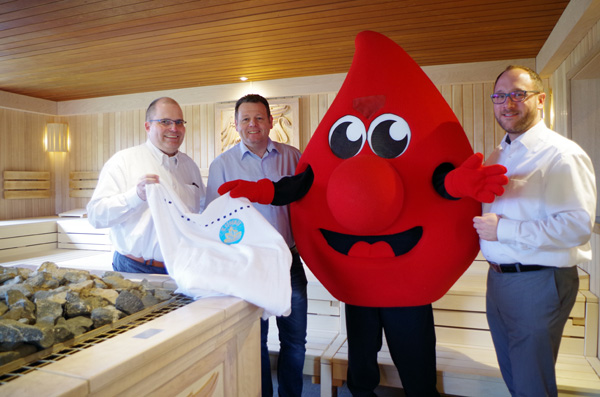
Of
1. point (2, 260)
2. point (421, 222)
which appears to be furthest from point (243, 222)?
point (2, 260)

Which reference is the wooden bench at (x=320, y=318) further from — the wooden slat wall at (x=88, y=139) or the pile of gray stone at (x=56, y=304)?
the wooden slat wall at (x=88, y=139)

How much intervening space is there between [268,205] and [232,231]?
0.59 metres

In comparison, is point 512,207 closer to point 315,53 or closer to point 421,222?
point 421,222

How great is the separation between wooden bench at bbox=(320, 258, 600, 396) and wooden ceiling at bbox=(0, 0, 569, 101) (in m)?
2.01

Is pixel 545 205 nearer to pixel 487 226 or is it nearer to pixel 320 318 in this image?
pixel 487 226

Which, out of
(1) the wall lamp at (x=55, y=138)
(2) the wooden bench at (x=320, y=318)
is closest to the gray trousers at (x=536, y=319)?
(2) the wooden bench at (x=320, y=318)

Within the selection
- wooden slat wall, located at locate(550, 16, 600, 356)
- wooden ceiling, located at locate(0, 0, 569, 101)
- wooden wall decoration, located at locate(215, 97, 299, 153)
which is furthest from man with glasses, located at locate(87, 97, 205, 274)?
wooden wall decoration, located at locate(215, 97, 299, 153)

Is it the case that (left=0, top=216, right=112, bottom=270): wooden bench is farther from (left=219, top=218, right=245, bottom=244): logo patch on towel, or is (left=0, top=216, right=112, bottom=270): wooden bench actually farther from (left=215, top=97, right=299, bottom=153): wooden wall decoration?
(left=219, top=218, right=245, bottom=244): logo patch on towel

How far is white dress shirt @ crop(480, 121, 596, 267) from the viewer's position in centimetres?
156

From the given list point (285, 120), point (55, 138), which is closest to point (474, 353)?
point (285, 120)

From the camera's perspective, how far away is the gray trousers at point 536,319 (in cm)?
164

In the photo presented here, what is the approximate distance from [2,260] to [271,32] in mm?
3939

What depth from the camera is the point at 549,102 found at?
13.9ft

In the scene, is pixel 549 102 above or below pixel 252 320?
above
